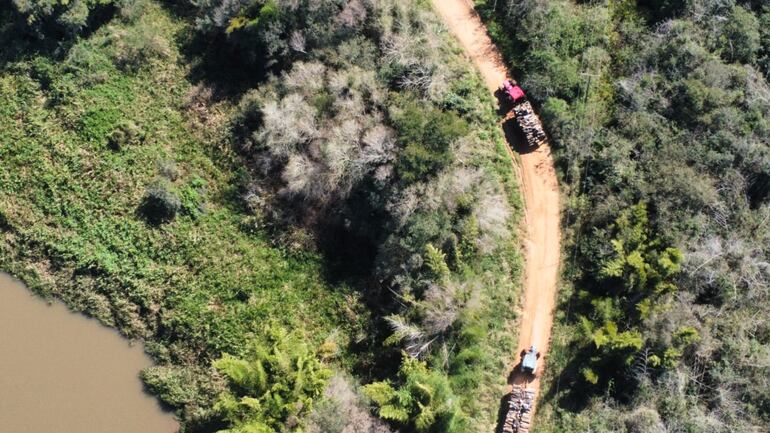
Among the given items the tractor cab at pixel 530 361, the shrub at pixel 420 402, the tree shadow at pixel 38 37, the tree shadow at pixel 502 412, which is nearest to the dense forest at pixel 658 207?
the tractor cab at pixel 530 361

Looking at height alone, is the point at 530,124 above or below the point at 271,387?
above

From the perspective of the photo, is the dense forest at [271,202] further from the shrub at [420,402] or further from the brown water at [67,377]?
the brown water at [67,377]

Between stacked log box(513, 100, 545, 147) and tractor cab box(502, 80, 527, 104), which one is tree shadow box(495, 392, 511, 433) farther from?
tractor cab box(502, 80, 527, 104)

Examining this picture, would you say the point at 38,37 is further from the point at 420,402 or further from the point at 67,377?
the point at 420,402

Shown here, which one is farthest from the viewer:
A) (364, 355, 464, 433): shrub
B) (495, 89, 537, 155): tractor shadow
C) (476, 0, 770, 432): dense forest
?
(495, 89, 537, 155): tractor shadow

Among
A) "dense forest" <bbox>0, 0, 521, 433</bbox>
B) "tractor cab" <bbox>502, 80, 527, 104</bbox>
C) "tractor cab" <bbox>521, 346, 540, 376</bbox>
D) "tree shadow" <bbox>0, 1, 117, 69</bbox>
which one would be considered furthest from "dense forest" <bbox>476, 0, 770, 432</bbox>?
"tree shadow" <bbox>0, 1, 117, 69</bbox>

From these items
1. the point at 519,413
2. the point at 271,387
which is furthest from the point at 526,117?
the point at 271,387
